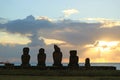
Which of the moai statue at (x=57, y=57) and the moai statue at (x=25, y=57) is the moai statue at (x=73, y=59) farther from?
the moai statue at (x=25, y=57)

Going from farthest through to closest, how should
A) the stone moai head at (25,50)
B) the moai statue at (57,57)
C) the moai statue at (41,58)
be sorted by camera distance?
1. the moai statue at (57,57)
2. the stone moai head at (25,50)
3. the moai statue at (41,58)

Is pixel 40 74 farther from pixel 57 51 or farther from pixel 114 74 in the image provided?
pixel 57 51

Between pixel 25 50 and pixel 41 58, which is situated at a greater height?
pixel 25 50

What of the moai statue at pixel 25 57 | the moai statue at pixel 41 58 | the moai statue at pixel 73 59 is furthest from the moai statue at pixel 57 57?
the moai statue at pixel 25 57

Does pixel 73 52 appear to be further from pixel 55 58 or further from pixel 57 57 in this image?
pixel 55 58

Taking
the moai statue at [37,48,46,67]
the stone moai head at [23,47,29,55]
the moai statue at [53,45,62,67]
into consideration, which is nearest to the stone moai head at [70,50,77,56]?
the moai statue at [53,45,62,67]

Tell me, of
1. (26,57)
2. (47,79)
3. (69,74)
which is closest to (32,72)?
(69,74)

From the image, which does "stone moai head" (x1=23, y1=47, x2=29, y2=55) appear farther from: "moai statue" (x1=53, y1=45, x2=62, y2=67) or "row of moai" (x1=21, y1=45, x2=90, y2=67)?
"moai statue" (x1=53, y1=45, x2=62, y2=67)

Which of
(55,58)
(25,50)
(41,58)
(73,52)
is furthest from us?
(73,52)

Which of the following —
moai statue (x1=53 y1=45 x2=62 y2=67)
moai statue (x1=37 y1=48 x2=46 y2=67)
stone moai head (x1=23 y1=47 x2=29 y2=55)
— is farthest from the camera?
moai statue (x1=53 y1=45 x2=62 y2=67)

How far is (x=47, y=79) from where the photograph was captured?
3253 cm

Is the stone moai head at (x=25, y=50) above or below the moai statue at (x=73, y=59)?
above

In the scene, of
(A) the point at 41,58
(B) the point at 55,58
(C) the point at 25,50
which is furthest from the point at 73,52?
(C) the point at 25,50

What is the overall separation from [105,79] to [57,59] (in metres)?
21.5
